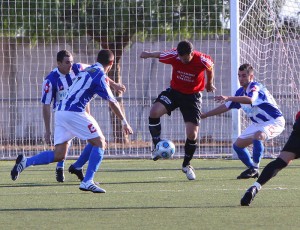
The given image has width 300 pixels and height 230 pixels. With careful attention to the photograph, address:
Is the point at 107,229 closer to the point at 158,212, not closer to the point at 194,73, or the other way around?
the point at 158,212

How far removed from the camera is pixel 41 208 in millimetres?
8883

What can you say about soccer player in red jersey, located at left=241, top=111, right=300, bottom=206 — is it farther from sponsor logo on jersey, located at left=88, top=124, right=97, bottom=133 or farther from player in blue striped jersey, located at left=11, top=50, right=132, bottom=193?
sponsor logo on jersey, located at left=88, top=124, right=97, bottom=133

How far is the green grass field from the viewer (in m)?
7.71

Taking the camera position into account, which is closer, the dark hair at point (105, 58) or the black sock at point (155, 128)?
the dark hair at point (105, 58)

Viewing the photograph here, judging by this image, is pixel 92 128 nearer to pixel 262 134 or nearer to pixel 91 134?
pixel 91 134

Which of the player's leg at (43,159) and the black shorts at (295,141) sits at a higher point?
the black shorts at (295,141)

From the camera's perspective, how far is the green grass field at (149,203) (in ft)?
25.3

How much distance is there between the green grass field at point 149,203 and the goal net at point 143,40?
5011 mm

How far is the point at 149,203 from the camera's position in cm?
928

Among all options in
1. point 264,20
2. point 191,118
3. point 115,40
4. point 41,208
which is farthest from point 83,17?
point 41,208

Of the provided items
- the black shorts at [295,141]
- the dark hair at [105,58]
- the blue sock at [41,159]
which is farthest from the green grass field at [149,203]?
the dark hair at [105,58]

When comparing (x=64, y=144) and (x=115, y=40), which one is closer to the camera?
(x=64, y=144)

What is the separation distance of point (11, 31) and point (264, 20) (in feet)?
20.4

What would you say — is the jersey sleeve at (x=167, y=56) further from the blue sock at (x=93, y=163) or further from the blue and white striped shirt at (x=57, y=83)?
the blue sock at (x=93, y=163)
